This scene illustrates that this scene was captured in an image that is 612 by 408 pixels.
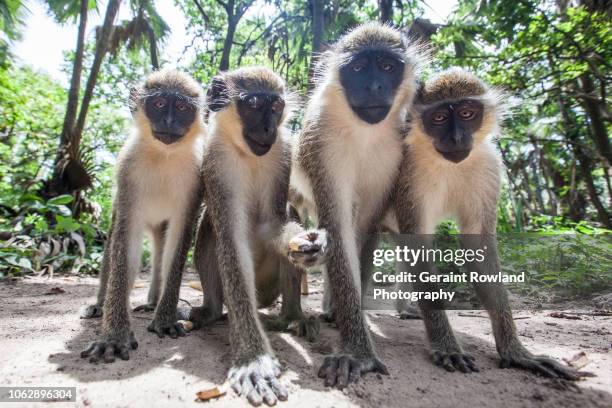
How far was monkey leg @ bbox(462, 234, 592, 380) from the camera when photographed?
2920 mm

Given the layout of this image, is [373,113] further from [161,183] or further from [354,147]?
[161,183]

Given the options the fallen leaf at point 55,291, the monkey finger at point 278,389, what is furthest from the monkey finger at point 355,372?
the fallen leaf at point 55,291

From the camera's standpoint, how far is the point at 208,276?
12.9 feet

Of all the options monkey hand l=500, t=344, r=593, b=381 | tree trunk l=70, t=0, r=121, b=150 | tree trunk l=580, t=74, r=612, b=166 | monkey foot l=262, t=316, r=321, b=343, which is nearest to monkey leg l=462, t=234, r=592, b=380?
monkey hand l=500, t=344, r=593, b=381

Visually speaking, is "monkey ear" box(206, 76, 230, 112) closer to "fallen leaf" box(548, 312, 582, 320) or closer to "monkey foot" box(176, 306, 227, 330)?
"monkey foot" box(176, 306, 227, 330)

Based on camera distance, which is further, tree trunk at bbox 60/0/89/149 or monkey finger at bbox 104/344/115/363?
tree trunk at bbox 60/0/89/149

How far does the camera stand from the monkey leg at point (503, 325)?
2.92m

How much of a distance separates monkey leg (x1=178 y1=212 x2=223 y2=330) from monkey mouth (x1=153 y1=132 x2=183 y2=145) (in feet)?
2.41

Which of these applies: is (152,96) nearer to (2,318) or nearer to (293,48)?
(2,318)

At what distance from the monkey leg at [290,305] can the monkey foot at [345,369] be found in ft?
2.75

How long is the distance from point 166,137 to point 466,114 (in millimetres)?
2472

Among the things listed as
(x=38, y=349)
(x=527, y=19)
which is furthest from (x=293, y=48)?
(x=38, y=349)

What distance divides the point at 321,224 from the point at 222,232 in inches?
29.9

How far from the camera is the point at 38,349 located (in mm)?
3020
